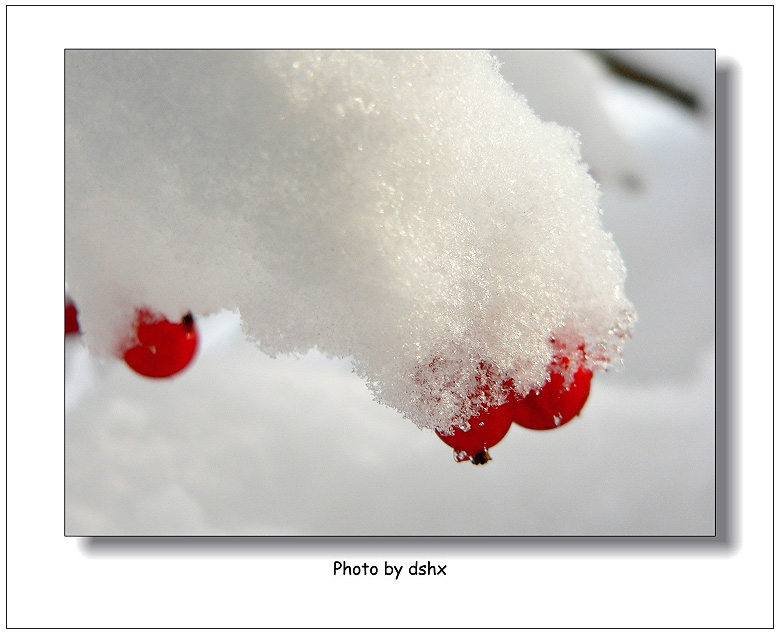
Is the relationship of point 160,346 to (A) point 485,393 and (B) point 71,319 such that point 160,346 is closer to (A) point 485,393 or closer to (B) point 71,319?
(B) point 71,319

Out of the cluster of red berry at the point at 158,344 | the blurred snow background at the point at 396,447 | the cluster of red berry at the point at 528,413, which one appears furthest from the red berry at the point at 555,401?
the blurred snow background at the point at 396,447

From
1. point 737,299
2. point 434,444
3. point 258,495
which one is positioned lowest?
point 258,495

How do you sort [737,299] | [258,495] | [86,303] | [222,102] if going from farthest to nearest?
[258,495], [737,299], [86,303], [222,102]

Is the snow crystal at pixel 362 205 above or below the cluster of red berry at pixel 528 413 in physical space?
above

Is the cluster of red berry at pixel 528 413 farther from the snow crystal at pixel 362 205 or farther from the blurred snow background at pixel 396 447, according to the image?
the blurred snow background at pixel 396 447

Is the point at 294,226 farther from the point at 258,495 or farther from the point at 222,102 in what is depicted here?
the point at 258,495

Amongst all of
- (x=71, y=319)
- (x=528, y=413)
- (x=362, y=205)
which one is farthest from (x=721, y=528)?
(x=71, y=319)

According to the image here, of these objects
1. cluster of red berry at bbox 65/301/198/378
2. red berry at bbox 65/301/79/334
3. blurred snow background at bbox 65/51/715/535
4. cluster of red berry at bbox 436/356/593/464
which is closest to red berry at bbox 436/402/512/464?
cluster of red berry at bbox 436/356/593/464
